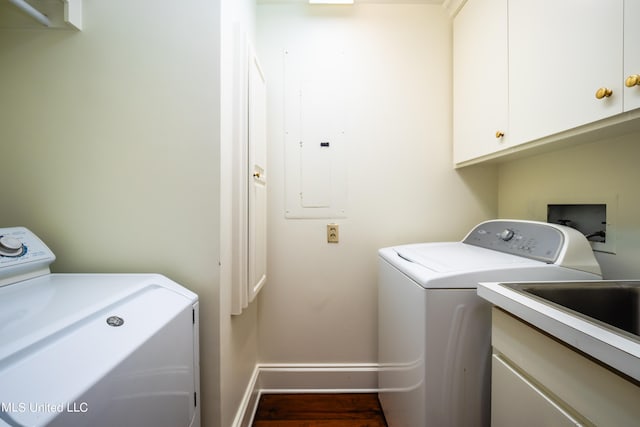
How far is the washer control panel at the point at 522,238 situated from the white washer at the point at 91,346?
4.50ft

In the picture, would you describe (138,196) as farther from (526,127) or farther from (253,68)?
(526,127)

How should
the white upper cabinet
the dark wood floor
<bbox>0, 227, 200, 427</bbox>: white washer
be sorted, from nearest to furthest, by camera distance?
1. <bbox>0, 227, 200, 427</bbox>: white washer
2. the white upper cabinet
3. the dark wood floor

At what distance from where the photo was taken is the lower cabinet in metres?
0.51

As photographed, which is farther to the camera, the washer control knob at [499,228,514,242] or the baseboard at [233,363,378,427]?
the baseboard at [233,363,378,427]

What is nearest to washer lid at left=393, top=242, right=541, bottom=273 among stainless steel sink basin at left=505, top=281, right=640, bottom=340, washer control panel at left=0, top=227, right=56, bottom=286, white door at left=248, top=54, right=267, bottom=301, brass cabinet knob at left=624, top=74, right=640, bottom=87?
stainless steel sink basin at left=505, top=281, right=640, bottom=340

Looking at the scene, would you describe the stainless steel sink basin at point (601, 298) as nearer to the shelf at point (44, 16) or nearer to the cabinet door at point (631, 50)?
the cabinet door at point (631, 50)

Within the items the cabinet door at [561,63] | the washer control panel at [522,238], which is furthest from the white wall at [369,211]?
the cabinet door at [561,63]

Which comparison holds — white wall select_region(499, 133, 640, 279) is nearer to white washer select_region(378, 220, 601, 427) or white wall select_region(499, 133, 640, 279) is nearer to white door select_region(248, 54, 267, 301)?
white washer select_region(378, 220, 601, 427)

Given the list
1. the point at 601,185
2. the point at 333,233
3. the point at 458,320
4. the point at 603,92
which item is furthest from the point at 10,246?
the point at 601,185

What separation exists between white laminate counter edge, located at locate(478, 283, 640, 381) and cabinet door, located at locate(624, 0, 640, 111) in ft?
2.05

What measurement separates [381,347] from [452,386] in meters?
0.66

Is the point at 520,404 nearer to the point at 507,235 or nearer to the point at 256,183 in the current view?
the point at 507,235

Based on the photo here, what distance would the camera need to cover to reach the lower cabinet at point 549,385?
513 mm

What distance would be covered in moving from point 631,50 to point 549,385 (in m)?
0.93
